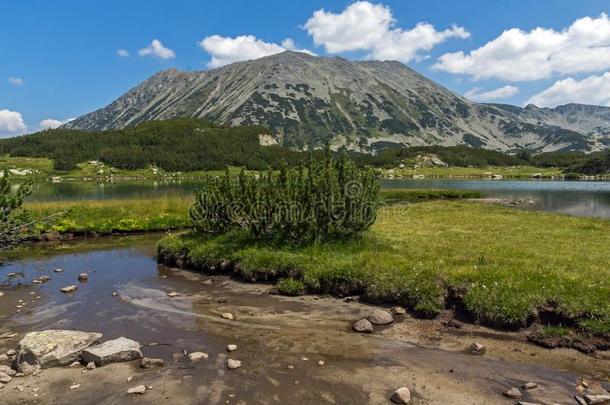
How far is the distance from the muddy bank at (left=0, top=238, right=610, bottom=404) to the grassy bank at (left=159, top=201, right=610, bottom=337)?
1.07 m

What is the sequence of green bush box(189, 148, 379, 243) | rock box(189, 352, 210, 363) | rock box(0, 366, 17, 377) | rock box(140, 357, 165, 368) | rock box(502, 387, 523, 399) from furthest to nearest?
green bush box(189, 148, 379, 243) < rock box(189, 352, 210, 363) < rock box(140, 357, 165, 368) < rock box(0, 366, 17, 377) < rock box(502, 387, 523, 399)

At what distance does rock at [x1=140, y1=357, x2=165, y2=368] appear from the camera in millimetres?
12450

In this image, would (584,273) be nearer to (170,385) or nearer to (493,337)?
(493,337)

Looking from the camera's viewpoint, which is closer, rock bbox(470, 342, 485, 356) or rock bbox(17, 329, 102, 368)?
rock bbox(17, 329, 102, 368)

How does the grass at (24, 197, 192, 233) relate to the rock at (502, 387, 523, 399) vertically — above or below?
above

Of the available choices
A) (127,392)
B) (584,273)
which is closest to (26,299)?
(127,392)

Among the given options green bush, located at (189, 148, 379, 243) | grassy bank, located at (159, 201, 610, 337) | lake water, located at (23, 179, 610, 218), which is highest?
green bush, located at (189, 148, 379, 243)

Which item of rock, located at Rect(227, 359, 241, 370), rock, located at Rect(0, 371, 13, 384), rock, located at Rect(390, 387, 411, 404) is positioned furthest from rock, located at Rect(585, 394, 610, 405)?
rock, located at Rect(0, 371, 13, 384)

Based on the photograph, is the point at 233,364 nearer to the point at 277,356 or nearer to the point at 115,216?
the point at 277,356

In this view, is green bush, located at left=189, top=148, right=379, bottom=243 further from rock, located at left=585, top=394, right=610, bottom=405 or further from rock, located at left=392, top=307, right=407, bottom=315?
rock, located at left=585, top=394, right=610, bottom=405

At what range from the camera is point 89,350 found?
42.4ft

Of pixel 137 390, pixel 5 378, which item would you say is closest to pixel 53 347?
pixel 5 378

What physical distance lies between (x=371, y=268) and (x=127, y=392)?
11444 mm

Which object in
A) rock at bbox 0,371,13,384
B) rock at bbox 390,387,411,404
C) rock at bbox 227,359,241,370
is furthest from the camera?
rock at bbox 227,359,241,370
